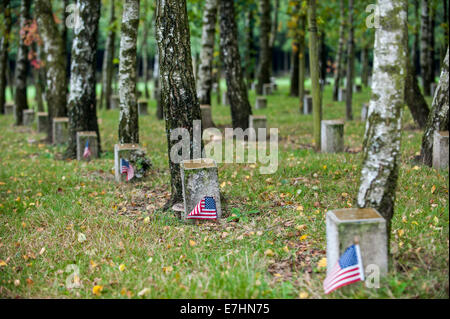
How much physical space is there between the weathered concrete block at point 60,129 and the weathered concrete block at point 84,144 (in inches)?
96.1

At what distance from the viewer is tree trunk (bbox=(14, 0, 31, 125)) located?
17.5 m

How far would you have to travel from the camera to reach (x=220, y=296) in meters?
4.38

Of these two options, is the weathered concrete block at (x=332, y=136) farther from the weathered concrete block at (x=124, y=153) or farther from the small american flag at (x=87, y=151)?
the small american flag at (x=87, y=151)

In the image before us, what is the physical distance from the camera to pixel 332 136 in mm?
10141

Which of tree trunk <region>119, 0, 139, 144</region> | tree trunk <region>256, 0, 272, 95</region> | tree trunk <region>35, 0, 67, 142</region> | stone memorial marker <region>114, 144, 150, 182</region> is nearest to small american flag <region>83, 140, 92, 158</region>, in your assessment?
tree trunk <region>119, 0, 139, 144</region>

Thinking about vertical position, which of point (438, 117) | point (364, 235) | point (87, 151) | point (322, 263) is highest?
point (438, 117)

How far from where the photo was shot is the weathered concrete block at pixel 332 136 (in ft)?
33.1

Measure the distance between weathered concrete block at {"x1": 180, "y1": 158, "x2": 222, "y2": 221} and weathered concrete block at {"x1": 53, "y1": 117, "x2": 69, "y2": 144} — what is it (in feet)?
25.0

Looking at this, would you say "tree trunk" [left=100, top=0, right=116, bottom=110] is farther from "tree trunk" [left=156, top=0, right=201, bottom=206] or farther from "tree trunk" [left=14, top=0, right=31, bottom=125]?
"tree trunk" [left=156, top=0, right=201, bottom=206]

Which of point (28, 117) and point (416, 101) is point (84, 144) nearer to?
point (416, 101)

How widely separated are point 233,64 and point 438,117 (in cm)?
635

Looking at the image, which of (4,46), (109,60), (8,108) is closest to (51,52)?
(109,60)

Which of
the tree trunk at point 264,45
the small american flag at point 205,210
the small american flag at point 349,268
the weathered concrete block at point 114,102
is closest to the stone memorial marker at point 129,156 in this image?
the small american flag at point 205,210

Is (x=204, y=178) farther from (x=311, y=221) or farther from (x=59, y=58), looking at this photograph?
(x=59, y=58)
